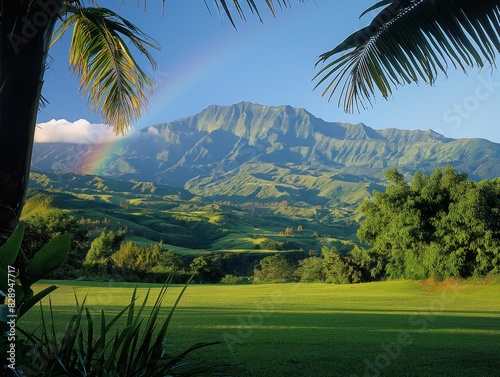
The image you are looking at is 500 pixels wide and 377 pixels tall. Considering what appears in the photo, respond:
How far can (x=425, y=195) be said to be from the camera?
23.9 metres

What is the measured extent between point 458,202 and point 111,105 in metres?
21.4

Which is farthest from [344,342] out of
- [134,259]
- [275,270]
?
[275,270]

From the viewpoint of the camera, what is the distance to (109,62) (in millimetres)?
4992

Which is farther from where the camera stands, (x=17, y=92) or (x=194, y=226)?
(x=194, y=226)

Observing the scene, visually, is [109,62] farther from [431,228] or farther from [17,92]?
[431,228]

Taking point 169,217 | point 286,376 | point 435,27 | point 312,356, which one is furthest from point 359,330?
point 169,217

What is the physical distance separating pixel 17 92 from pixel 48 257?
1.12 metres

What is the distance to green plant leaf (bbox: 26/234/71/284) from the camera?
180cm

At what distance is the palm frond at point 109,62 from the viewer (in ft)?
13.6

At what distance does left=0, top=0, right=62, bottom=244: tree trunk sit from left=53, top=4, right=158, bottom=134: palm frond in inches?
44.7

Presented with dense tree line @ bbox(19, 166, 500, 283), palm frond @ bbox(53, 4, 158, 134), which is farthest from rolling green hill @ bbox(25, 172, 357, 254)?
palm frond @ bbox(53, 4, 158, 134)

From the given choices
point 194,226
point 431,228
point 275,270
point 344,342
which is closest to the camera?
point 344,342

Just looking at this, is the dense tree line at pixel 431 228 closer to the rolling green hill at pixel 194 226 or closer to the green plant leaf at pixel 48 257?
the green plant leaf at pixel 48 257

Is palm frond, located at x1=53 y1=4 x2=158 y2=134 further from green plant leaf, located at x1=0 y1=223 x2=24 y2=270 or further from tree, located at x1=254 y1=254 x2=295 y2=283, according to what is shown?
tree, located at x1=254 y1=254 x2=295 y2=283
